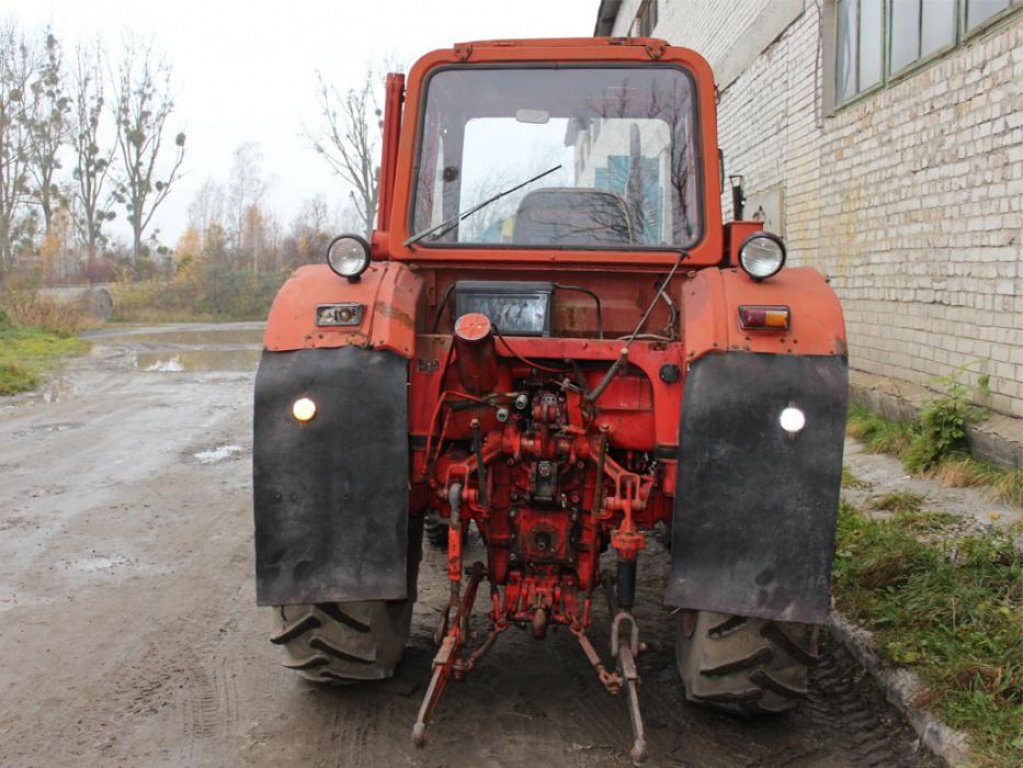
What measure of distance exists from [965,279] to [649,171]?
3649 millimetres

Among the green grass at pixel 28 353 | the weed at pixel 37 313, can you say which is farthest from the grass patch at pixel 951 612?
the weed at pixel 37 313

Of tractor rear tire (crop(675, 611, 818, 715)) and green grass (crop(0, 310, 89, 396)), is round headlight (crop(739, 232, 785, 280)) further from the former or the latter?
green grass (crop(0, 310, 89, 396))

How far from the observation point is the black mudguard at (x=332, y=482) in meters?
3.48

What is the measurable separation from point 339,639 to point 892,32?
7033 millimetres

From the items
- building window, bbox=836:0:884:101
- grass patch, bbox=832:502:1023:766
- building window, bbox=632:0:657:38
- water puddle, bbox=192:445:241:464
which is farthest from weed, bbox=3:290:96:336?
grass patch, bbox=832:502:1023:766

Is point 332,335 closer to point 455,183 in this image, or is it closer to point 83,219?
point 455,183

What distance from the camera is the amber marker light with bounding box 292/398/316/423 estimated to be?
3459 mm

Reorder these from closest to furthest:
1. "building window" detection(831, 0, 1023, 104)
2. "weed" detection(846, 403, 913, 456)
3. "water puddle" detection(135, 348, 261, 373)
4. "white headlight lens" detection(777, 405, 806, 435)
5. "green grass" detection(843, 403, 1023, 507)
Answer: "white headlight lens" detection(777, 405, 806, 435) < "green grass" detection(843, 403, 1023, 507) < "building window" detection(831, 0, 1023, 104) < "weed" detection(846, 403, 913, 456) < "water puddle" detection(135, 348, 261, 373)

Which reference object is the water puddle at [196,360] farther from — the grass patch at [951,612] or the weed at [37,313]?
the grass patch at [951,612]

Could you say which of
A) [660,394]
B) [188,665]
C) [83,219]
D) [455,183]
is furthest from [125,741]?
[83,219]

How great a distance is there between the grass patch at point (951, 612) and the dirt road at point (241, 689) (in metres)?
0.25

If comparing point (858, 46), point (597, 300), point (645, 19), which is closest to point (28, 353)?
point (645, 19)

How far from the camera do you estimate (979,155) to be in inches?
267

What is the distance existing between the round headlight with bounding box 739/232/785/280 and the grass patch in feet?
5.46
